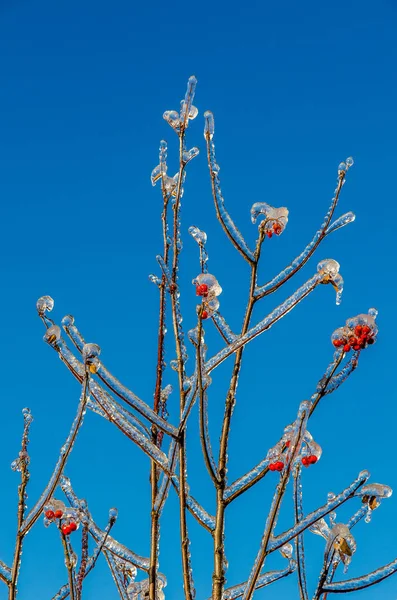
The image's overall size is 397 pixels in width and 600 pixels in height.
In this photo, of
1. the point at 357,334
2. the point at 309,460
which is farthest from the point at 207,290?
the point at 309,460

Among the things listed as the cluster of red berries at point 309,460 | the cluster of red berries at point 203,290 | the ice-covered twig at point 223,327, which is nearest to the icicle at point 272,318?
the cluster of red berries at point 203,290

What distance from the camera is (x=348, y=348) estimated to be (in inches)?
65.4

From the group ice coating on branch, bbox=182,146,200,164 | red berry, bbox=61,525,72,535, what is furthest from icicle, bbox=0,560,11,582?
ice coating on branch, bbox=182,146,200,164

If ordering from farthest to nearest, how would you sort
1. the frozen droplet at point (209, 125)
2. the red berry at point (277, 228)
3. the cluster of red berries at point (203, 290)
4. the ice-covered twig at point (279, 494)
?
1. the frozen droplet at point (209, 125)
2. the red berry at point (277, 228)
3. the cluster of red berries at point (203, 290)
4. the ice-covered twig at point (279, 494)

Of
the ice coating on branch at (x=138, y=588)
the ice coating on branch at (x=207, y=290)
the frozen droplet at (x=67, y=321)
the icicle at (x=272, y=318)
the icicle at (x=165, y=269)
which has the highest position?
the icicle at (x=165, y=269)

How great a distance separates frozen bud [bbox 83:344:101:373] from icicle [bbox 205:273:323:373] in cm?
32

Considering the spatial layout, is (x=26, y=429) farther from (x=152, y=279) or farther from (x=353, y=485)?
(x=353, y=485)

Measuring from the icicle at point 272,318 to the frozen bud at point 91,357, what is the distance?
12.7 inches

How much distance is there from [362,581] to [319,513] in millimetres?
245

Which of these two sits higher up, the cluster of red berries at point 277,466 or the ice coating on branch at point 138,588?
the ice coating on branch at point 138,588

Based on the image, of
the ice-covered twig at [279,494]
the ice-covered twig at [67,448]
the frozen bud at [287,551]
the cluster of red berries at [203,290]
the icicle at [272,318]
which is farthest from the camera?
the frozen bud at [287,551]

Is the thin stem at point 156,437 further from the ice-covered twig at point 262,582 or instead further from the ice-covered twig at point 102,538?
the ice-covered twig at point 262,582

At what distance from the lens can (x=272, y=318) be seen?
1.70 metres

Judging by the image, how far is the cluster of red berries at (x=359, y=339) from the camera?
167 cm
